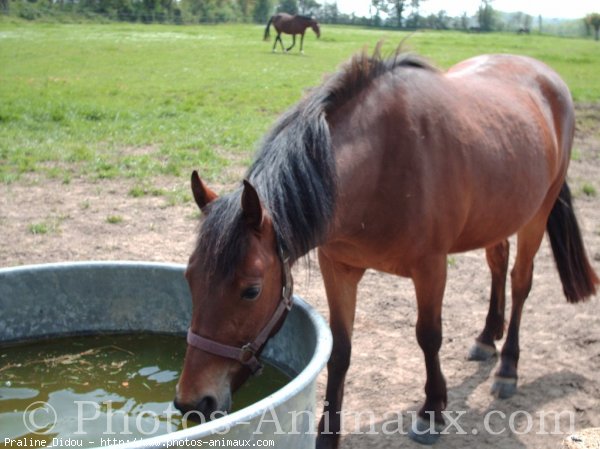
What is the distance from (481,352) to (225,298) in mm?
2251

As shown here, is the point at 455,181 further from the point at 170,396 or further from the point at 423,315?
the point at 170,396

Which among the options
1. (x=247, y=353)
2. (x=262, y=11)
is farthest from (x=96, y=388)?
(x=262, y=11)

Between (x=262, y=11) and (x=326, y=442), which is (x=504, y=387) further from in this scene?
(x=262, y=11)

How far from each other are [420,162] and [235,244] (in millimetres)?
1005

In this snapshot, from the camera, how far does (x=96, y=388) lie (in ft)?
10.3

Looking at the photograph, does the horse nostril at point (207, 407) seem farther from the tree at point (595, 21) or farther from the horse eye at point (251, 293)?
the tree at point (595, 21)

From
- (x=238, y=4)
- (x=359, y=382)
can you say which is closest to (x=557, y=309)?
(x=359, y=382)

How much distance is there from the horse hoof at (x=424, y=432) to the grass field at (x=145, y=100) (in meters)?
1.50

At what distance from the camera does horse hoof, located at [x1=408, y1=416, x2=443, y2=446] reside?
10.4ft

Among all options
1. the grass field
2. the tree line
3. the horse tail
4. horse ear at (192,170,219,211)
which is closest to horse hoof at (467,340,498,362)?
the horse tail

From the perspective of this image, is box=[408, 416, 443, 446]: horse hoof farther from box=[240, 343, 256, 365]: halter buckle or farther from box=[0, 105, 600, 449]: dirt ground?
box=[240, 343, 256, 365]: halter buckle

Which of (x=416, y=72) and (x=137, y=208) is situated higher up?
(x=416, y=72)

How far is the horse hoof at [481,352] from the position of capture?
13.1 feet

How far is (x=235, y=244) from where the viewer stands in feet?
7.18
